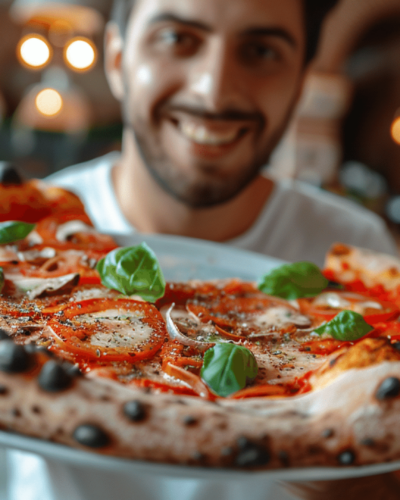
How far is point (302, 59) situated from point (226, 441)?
1.63 m

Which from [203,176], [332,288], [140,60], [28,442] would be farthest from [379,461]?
[140,60]

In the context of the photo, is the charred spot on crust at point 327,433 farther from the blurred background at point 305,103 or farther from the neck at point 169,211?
the blurred background at point 305,103

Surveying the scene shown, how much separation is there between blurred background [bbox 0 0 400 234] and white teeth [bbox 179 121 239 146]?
3244mm

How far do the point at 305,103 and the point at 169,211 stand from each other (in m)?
5.44

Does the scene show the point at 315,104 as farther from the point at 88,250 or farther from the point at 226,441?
the point at 226,441

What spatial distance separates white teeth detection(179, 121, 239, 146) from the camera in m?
1.69

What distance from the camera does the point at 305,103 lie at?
22.3ft

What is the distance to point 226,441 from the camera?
60 centimetres

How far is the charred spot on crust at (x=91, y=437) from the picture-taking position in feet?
1.88

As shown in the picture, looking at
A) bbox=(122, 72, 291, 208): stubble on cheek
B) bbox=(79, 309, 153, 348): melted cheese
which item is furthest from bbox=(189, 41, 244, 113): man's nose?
bbox=(79, 309, 153, 348): melted cheese

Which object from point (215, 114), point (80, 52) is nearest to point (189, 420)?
point (215, 114)

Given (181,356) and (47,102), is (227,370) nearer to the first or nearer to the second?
(181,356)

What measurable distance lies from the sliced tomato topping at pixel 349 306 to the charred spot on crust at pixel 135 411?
22.1 inches

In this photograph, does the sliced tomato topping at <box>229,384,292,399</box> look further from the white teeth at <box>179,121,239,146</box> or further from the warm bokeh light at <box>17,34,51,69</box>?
the warm bokeh light at <box>17,34,51,69</box>
